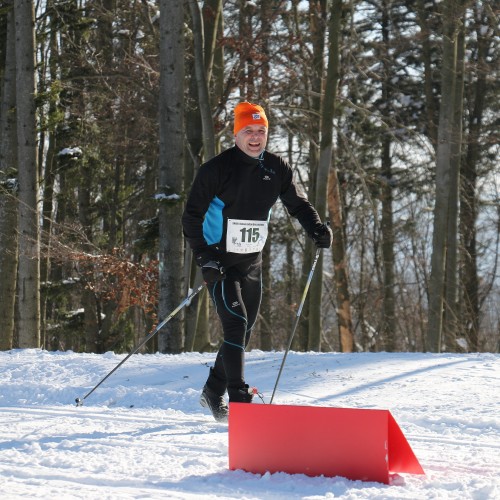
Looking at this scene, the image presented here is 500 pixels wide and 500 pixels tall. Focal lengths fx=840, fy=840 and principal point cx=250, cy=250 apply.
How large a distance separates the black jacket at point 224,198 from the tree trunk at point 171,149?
627 centimetres

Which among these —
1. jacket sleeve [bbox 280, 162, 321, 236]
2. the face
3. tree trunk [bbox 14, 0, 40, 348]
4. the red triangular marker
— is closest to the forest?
tree trunk [bbox 14, 0, 40, 348]

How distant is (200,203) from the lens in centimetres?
543

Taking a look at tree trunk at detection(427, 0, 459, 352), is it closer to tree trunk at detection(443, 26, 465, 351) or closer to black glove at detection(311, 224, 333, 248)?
tree trunk at detection(443, 26, 465, 351)

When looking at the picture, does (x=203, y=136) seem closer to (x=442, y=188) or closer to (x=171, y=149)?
(x=171, y=149)

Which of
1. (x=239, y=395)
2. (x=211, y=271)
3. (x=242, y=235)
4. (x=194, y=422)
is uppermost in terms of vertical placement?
(x=242, y=235)

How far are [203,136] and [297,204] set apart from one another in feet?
26.2

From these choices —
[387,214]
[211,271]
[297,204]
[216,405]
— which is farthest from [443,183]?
[211,271]

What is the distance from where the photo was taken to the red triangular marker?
12.9 ft

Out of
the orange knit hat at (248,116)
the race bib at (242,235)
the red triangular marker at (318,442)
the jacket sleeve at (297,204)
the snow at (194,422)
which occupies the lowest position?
the snow at (194,422)

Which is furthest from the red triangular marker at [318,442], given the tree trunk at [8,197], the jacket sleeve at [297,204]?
the tree trunk at [8,197]

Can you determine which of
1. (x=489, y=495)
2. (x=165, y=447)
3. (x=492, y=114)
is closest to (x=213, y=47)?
(x=492, y=114)

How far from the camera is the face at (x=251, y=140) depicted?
5523 mm

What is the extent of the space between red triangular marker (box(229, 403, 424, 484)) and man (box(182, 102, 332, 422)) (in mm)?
1220

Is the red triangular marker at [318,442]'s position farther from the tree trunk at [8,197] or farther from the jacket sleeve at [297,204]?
the tree trunk at [8,197]
